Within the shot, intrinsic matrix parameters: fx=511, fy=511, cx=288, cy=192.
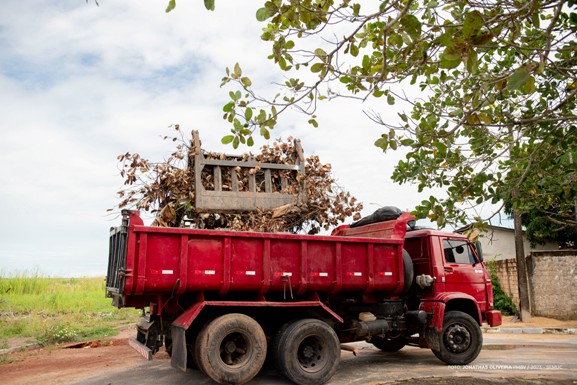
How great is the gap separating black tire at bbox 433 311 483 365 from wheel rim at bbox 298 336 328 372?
8.03ft

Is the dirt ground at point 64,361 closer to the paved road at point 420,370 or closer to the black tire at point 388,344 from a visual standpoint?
the paved road at point 420,370

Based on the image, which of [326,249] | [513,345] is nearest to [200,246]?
[326,249]

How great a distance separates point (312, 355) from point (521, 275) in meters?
10.2

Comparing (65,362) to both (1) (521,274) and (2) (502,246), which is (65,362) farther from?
(2) (502,246)

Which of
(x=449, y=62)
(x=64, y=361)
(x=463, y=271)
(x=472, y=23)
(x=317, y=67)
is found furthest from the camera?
(x=463, y=271)

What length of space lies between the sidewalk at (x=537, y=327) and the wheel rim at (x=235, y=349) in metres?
9.42

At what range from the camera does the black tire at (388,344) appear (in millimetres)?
9719

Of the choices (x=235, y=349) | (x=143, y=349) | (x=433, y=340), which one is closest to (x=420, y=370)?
(x=433, y=340)

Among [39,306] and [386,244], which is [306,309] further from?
[39,306]

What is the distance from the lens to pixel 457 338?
868 cm

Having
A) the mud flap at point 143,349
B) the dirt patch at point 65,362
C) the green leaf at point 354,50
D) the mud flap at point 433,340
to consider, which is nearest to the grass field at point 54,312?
the dirt patch at point 65,362

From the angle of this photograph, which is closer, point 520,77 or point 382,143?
point 520,77

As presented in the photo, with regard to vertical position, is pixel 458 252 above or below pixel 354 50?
below

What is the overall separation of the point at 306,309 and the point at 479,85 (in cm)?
392
